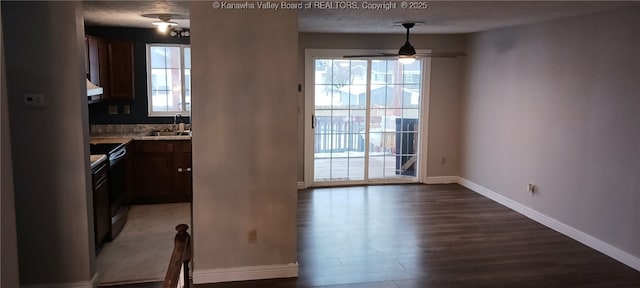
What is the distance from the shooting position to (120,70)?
612 cm

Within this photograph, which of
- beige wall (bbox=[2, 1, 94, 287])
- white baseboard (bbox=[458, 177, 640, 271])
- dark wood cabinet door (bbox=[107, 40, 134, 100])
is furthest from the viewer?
dark wood cabinet door (bbox=[107, 40, 134, 100])

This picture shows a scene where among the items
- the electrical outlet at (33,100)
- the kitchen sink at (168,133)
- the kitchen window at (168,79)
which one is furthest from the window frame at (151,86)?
the electrical outlet at (33,100)

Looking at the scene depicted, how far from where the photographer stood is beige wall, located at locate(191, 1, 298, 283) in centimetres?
A: 346

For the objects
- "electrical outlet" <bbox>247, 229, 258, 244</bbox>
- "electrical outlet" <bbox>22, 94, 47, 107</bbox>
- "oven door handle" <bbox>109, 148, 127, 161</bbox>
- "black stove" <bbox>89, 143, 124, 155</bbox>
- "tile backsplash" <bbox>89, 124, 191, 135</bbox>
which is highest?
"electrical outlet" <bbox>22, 94, 47, 107</bbox>

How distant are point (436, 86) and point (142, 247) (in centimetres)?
447

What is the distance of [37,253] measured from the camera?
341 centimetres

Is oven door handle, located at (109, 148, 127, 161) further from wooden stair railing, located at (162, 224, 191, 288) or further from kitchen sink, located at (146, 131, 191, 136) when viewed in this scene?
wooden stair railing, located at (162, 224, 191, 288)

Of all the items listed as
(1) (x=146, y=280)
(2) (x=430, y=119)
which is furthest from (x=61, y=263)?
(2) (x=430, y=119)

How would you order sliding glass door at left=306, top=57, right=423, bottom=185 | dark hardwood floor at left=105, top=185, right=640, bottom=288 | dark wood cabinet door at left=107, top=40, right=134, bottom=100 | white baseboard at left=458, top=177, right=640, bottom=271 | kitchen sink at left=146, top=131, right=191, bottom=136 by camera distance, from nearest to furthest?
dark hardwood floor at left=105, top=185, right=640, bottom=288
white baseboard at left=458, top=177, right=640, bottom=271
dark wood cabinet door at left=107, top=40, right=134, bottom=100
kitchen sink at left=146, top=131, right=191, bottom=136
sliding glass door at left=306, top=57, right=423, bottom=185

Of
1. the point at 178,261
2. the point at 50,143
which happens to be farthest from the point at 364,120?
the point at 178,261

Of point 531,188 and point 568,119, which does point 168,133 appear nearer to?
point 531,188

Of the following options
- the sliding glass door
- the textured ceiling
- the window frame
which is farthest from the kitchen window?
the sliding glass door

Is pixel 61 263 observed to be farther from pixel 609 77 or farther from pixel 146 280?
pixel 609 77

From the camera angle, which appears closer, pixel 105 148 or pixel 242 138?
pixel 242 138
